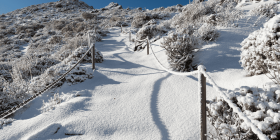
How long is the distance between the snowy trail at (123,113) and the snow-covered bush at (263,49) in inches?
51.1

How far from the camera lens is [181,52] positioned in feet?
15.1

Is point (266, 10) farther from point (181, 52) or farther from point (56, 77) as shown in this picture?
point (56, 77)

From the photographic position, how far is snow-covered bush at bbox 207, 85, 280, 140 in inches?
57.7

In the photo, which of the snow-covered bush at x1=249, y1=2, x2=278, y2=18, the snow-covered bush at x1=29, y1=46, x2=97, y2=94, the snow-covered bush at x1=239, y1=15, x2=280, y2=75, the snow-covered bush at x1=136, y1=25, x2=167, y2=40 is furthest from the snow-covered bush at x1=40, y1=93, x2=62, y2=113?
the snow-covered bush at x1=249, y1=2, x2=278, y2=18

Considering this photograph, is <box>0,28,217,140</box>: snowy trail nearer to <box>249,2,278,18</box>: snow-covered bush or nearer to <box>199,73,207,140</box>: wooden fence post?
<box>199,73,207,140</box>: wooden fence post

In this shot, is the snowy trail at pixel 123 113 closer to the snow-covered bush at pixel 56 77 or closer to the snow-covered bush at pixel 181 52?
the snow-covered bush at pixel 56 77

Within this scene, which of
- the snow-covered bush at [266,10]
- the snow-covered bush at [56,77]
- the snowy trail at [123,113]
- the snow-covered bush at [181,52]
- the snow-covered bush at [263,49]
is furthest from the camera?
the snow-covered bush at [266,10]

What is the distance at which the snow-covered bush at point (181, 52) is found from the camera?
4496mm

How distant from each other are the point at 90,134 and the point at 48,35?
17325mm

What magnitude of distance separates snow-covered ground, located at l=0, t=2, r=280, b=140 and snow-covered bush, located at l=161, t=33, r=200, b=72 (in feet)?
1.48

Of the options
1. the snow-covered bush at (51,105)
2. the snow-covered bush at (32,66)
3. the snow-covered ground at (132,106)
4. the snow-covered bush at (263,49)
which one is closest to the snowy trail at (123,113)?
the snow-covered ground at (132,106)

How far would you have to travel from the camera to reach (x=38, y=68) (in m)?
6.51

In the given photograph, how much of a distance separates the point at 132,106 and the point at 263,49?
9.70 ft

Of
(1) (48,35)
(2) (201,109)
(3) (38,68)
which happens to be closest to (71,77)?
(3) (38,68)
